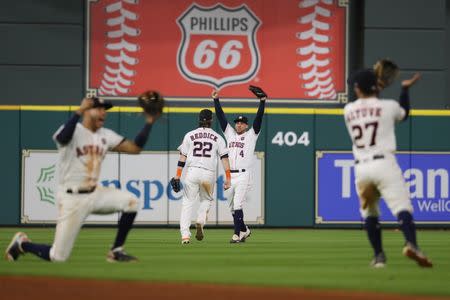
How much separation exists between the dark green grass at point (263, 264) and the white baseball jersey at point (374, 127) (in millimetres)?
1198

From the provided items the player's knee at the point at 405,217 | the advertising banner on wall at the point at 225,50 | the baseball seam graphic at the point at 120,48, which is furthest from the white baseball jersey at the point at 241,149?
the baseball seam graphic at the point at 120,48

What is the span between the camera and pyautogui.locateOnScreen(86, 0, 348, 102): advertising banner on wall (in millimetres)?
23359

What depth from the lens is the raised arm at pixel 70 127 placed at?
10.2 meters

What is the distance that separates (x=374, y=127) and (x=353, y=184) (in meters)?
11.9

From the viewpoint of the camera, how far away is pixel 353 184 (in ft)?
72.1

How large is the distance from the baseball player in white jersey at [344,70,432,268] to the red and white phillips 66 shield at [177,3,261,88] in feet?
43.7

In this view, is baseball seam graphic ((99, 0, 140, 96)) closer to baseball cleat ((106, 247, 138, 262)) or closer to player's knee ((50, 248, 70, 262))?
baseball cleat ((106, 247, 138, 262))

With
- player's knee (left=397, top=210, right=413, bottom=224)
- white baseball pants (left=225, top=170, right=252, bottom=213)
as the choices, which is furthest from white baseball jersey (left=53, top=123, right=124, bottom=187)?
→ white baseball pants (left=225, top=170, right=252, bottom=213)

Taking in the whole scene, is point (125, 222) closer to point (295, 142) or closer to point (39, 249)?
point (39, 249)

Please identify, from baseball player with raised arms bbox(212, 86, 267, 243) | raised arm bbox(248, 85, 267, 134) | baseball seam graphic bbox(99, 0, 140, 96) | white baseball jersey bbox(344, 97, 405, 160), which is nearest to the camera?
white baseball jersey bbox(344, 97, 405, 160)

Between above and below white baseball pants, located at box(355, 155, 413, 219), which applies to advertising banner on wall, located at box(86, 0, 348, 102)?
above

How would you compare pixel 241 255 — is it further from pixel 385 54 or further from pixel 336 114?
pixel 385 54

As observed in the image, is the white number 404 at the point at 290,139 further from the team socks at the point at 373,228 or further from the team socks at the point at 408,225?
the team socks at the point at 408,225

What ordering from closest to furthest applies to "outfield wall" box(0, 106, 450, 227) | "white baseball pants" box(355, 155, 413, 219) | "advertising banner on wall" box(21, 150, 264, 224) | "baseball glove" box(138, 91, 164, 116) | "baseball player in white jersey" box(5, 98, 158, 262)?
"white baseball pants" box(355, 155, 413, 219)
"baseball player in white jersey" box(5, 98, 158, 262)
"baseball glove" box(138, 91, 164, 116)
"advertising banner on wall" box(21, 150, 264, 224)
"outfield wall" box(0, 106, 450, 227)
